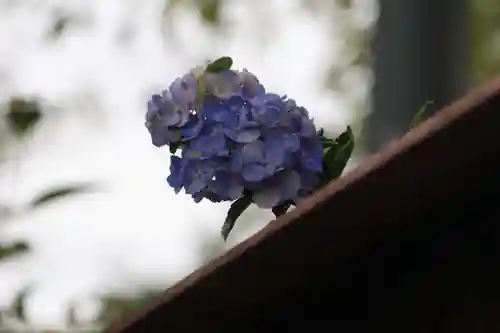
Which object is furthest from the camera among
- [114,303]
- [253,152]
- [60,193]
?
[114,303]

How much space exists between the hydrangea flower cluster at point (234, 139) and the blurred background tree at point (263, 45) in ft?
1.84

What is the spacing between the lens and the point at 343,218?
0.46 metres

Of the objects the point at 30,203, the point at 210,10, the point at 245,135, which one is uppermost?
the point at 210,10

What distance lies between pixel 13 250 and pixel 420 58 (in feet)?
1.75

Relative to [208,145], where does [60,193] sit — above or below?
above

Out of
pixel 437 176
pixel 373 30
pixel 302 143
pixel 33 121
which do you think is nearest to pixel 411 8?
pixel 373 30

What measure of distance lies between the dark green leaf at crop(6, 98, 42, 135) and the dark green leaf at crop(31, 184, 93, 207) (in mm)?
88

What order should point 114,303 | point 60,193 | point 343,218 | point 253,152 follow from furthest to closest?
1. point 114,303
2. point 60,193
3. point 253,152
4. point 343,218

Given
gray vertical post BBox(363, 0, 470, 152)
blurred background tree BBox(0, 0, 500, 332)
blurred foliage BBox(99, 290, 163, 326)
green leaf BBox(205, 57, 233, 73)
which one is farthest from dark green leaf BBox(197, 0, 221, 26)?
green leaf BBox(205, 57, 233, 73)

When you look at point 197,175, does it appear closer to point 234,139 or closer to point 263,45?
point 234,139

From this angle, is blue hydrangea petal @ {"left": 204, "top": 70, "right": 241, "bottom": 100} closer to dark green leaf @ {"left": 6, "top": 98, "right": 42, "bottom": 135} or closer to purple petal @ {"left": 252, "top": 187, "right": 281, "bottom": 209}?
purple petal @ {"left": 252, "top": 187, "right": 281, "bottom": 209}

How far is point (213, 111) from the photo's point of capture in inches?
23.4

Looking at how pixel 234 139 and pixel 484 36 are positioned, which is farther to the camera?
pixel 484 36

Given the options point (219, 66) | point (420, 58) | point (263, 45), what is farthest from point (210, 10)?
point (219, 66)
